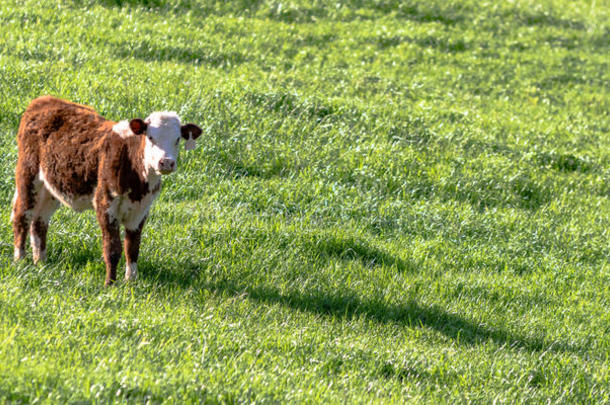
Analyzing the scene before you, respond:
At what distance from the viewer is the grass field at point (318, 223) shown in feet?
20.7

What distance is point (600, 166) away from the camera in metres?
14.2

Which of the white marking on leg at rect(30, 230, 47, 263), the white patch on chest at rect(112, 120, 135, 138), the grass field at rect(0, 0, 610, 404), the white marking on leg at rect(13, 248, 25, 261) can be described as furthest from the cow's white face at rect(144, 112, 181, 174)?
the white marking on leg at rect(13, 248, 25, 261)

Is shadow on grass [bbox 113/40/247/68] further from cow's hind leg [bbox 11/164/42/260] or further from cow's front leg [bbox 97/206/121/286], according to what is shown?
cow's front leg [bbox 97/206/121/286]

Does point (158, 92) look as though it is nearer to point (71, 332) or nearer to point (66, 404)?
point (71, 332)

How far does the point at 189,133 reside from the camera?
698 cm

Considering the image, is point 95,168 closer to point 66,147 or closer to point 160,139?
point 66,147

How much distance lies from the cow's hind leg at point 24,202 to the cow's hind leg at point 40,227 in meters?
0.04

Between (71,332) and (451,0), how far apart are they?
18709mm

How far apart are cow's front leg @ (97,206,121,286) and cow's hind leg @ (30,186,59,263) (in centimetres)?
74

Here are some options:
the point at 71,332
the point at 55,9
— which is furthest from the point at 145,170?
the point at 55,9

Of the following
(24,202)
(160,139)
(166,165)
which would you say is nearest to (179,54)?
(24,202)

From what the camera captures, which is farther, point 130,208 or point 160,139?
point 130,208

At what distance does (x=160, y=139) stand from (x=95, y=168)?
0.91 metres

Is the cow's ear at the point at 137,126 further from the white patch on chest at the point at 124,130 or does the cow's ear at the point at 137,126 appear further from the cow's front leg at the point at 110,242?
the cow's front leg at the point at 110,242
